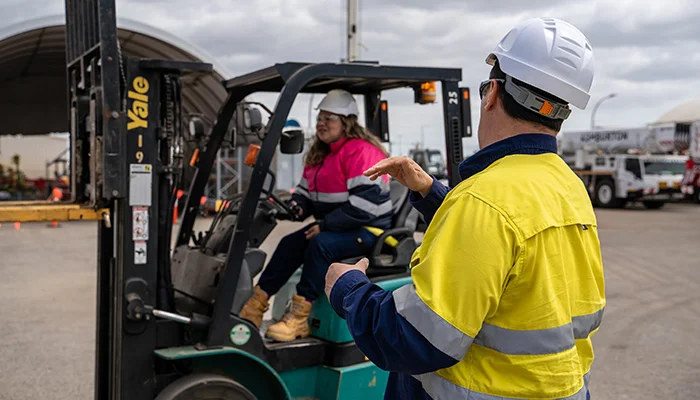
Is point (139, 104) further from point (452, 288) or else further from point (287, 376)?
point (452, 288)

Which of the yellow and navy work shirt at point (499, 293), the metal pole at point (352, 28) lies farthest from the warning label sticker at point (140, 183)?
the metal pole at point (352, 28)

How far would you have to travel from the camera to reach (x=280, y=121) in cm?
414

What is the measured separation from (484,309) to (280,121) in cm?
250

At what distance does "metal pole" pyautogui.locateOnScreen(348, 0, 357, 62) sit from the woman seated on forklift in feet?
43.5

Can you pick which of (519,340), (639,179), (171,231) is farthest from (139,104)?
(639,179)

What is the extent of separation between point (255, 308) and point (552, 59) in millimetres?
3143

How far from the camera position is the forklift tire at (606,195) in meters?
28.5

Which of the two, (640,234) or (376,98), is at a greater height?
(376,98)

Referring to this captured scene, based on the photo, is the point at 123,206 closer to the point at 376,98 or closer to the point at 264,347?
the point at 264,347

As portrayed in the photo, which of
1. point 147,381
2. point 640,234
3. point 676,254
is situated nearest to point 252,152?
point 147,381

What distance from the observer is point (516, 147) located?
6.81 ft

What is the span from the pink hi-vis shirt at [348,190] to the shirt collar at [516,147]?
246 cm

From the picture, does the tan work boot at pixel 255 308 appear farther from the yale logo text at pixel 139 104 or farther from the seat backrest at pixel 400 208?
the yale logo text at pixel 139 104

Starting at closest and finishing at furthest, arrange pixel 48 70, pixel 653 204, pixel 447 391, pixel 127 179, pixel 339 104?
pixel 447 391 → pixel 127 179 → pixel 339 104 → pixel 48 70 → pixel 653 204
